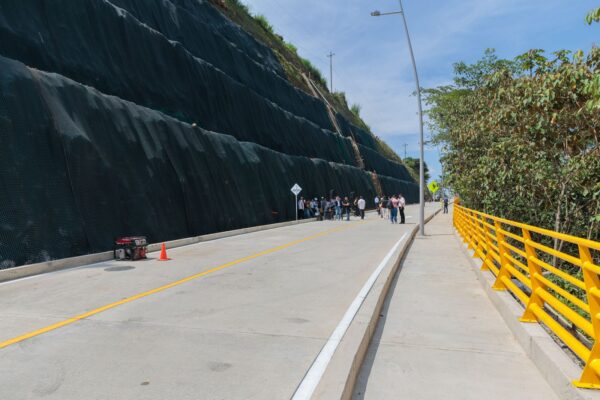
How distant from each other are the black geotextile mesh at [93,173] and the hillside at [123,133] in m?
0.04

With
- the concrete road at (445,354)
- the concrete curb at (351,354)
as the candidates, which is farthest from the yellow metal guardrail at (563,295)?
the concrete curb at (351,354)

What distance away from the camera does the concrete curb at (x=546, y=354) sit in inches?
145

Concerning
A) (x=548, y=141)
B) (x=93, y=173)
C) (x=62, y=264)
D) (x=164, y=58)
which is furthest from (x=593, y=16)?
(x=164, y=58)

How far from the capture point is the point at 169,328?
5.72 meters

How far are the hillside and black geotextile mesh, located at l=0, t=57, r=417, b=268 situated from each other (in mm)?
36

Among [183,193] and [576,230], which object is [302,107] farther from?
[576,230]

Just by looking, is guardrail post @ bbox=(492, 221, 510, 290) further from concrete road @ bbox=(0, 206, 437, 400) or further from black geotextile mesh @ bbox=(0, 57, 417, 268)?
black geotextile mesh @ bbox=(0, 57, 417, 268)

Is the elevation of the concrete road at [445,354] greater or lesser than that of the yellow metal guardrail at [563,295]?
lesser

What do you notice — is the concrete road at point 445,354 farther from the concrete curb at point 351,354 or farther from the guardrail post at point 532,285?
the guardrail post at point 532,285

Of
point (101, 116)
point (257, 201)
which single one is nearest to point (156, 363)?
point (101, 116)

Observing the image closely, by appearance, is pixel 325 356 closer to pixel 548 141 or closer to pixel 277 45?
pixel 548 141

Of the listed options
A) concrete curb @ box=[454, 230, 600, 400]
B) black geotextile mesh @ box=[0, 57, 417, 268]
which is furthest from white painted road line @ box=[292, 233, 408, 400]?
black geotextile mesh @ box=[0, 57, 417, 268]

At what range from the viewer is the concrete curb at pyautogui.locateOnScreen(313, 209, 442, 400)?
147 inches

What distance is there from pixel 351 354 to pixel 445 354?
50.5 inches
